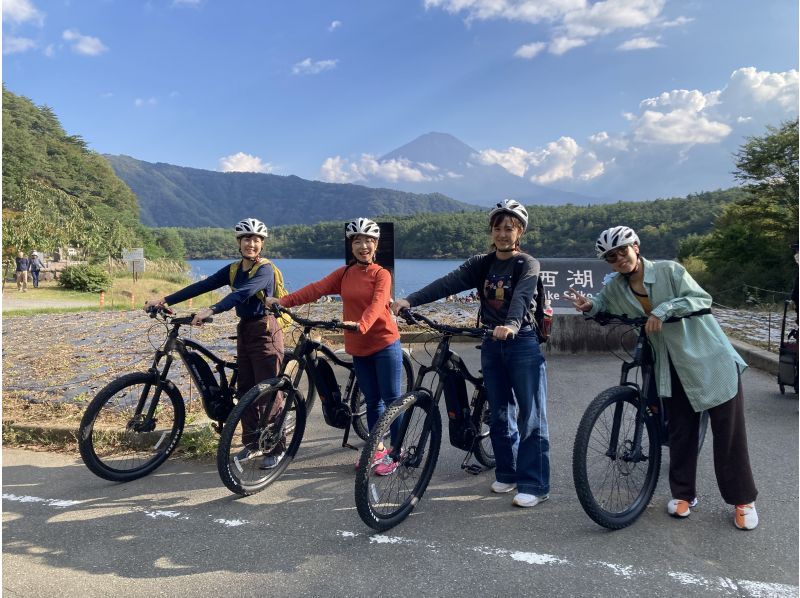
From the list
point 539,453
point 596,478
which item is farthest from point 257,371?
point 596,478

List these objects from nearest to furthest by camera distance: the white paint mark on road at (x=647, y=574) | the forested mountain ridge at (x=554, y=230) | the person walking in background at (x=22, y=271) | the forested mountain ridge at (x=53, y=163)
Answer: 1. the white paint mark on road at (x=647, y=574)
2. the person walking in background at (x=22, y=271)
3. the forested mountain ridge at (x=554, y=230)
4. the forested mountain ridge at (x=53, y=163)

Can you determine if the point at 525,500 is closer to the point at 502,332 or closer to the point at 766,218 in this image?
the point at 502,332

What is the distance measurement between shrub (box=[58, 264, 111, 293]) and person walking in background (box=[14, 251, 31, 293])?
1.82 meters

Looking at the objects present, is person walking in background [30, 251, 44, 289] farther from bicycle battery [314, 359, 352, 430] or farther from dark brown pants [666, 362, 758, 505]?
dark brown pants [666, 362, 758, 505]

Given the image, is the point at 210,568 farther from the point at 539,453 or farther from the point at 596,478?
the point at 596,478

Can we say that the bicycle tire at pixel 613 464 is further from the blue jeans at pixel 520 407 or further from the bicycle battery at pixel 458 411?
the bicycle battery at pixel 458 411

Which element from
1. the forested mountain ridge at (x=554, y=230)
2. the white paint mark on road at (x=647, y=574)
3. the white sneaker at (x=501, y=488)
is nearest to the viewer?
the white paint mark on road at (x=647, y=574)

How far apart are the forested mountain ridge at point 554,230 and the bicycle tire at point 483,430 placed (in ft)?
74.3

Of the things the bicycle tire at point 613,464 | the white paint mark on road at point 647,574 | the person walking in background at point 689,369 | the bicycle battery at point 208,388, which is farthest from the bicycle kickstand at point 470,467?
the bicycle battery at point 208,388

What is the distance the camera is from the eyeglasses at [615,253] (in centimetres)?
349

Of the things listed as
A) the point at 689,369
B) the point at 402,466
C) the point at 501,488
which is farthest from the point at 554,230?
the point at 402,466

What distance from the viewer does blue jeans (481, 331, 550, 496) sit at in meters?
3.76

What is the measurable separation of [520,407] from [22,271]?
33.4m

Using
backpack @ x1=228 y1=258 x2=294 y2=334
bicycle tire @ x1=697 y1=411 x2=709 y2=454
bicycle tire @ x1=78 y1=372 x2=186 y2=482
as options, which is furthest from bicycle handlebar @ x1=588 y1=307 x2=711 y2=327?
bicycle tire @ x1=78 y1=372 x2=186 y2=482
